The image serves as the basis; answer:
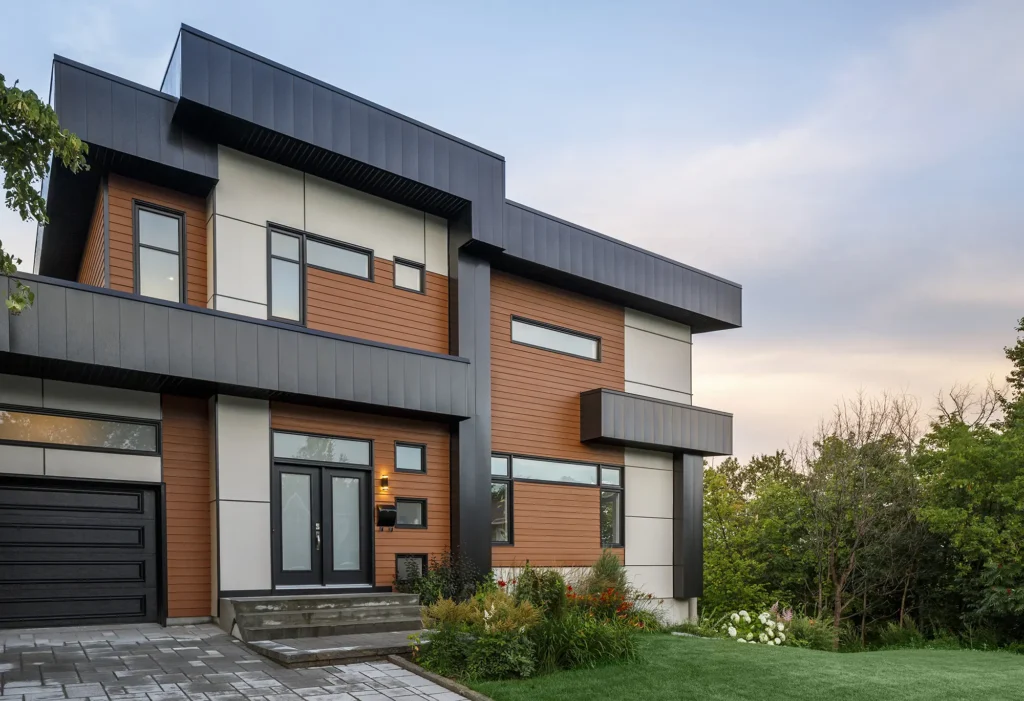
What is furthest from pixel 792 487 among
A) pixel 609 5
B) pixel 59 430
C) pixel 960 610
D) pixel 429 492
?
pixel 59 430

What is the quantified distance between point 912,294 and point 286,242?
44.5 feet

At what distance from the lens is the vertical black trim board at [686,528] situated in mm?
16672

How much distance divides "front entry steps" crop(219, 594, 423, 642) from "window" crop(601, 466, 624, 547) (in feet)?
17.8

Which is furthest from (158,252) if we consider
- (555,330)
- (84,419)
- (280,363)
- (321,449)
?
(555,330)

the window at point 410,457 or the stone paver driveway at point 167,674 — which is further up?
the window at point 410,457

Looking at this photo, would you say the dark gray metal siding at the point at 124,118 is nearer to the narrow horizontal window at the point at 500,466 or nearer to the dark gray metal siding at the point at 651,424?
the narrow horizontal window at the point at 500,466

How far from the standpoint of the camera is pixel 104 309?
9.45 m

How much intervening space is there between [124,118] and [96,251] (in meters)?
2.40

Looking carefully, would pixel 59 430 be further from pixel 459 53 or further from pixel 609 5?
pixel 609 5

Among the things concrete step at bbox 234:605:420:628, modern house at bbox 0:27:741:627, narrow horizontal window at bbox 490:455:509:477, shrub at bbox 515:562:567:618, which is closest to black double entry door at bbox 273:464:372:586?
modern house at bbox 0:27:741:627

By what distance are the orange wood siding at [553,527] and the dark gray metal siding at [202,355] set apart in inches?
107

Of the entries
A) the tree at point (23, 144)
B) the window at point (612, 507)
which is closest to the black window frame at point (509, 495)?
the window at point (612, 507)

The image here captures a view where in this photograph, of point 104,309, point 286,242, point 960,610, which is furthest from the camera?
point 960,610

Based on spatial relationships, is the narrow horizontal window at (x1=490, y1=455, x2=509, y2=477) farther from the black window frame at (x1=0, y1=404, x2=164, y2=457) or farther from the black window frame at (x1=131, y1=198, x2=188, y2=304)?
the black window frame at (x1=131, y1=198, x2=188, y2=304)
